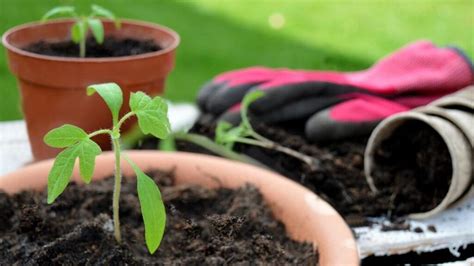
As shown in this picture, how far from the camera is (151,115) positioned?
0.83 m

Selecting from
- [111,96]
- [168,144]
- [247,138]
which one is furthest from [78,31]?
[111,96]

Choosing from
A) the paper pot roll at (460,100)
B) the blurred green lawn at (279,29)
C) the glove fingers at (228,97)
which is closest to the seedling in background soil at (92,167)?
the paper pot roll at (460,100)

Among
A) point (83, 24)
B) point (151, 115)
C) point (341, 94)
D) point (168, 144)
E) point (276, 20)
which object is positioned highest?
point (151, 115)

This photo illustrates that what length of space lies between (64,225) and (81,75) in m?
0.44

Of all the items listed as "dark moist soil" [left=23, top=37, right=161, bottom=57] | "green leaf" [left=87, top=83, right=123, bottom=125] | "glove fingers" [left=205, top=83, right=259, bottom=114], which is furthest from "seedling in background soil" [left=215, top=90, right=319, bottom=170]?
"green leaf" [left=87, top=83, right=123, bottom=125]

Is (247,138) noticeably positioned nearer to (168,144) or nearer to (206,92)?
(168,144)

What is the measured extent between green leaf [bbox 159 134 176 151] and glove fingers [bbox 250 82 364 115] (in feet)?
0.70

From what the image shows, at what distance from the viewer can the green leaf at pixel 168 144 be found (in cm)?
144

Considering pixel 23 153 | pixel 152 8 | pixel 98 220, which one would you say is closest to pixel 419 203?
pixel 98 220

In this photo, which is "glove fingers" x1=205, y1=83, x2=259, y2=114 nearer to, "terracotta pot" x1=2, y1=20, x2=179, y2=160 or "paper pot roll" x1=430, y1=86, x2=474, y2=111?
"terracotta pot" x1=2, y1=20, x2=179, y2=160

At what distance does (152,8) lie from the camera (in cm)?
367

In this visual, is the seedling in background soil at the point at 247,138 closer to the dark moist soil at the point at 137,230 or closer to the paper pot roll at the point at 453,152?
the paper pot roll at the point at 453,152

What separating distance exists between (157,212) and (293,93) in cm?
81

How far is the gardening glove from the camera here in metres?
1.49
